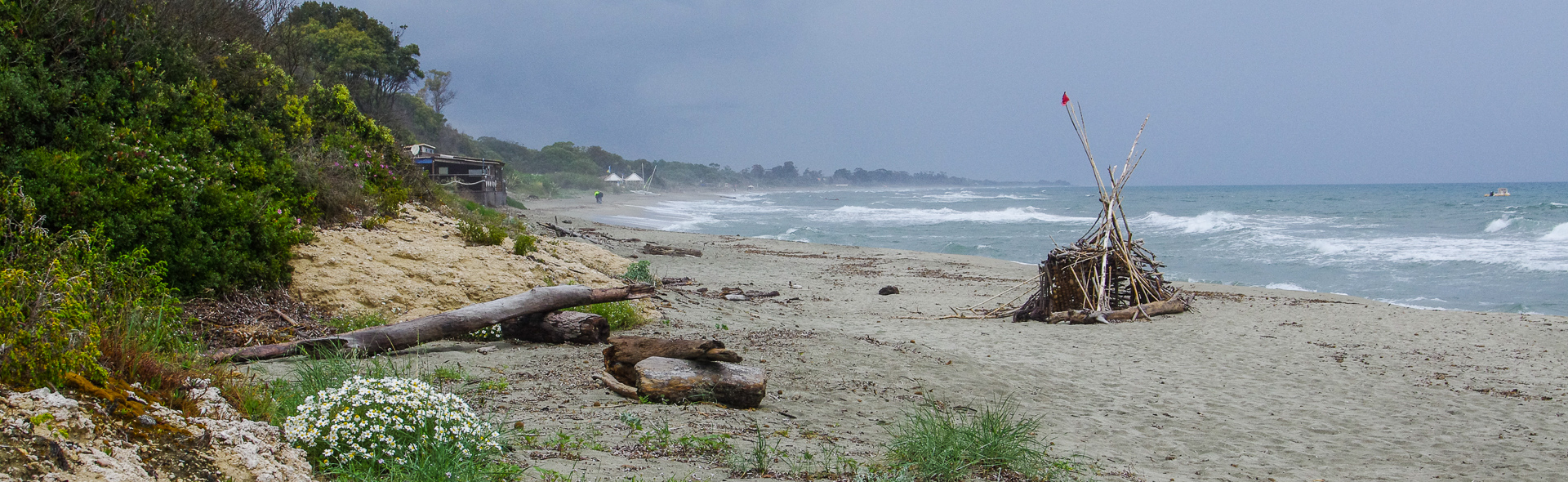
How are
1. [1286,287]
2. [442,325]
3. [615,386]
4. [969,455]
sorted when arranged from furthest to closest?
[1286,287] < [442,325] < [615,386] < [969,455]

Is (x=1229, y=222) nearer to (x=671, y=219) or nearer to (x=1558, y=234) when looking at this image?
(x=1558, y=234)

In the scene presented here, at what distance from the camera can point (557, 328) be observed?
7016mm

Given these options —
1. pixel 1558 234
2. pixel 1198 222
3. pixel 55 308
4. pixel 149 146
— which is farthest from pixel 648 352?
pixel 1198 222

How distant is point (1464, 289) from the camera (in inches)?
664

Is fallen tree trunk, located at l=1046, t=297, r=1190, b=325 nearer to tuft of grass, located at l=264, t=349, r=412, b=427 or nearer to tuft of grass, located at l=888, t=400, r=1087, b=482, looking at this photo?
tuft of grass, located at l=888, t=400, r=1087, b=482

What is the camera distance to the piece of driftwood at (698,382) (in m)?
5.16

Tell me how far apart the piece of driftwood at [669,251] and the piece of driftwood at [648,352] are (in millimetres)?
13027

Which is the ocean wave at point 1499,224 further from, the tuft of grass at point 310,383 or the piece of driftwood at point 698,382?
the tuft of grass at point 310,383

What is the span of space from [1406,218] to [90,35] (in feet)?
150

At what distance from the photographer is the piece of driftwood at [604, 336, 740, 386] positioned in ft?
17.6

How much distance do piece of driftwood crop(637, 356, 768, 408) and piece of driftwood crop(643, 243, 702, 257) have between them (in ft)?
44.4

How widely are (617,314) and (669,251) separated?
1194 centimetres

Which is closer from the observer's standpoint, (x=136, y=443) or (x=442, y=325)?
(x=136, y=443)

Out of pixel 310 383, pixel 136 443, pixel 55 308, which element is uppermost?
pixel 55 308
